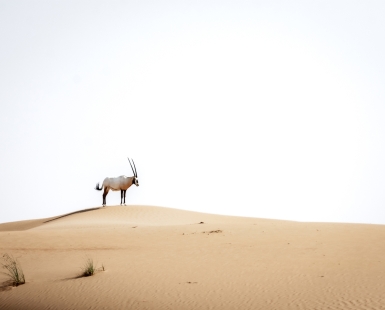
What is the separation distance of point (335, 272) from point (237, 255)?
9.00 ft

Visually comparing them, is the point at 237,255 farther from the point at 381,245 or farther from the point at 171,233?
the point at 171,233

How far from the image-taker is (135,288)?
8359mm

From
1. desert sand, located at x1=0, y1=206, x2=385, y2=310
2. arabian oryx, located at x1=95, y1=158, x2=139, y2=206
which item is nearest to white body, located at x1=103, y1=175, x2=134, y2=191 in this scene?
arabian oryx, located at x1=95, y1=158, x2=139, y2=206

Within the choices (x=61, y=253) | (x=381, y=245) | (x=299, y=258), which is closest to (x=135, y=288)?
(x=299, y=258)

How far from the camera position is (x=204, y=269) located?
957 cm

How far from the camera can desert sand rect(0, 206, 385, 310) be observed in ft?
24.3

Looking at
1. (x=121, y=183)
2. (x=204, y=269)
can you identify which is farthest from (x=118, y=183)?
(x=204, y=269)

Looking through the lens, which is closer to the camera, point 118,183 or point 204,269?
point 204,269

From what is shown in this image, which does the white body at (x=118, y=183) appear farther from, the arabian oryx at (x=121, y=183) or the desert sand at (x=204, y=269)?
the desert sand at (x=204, y=269)

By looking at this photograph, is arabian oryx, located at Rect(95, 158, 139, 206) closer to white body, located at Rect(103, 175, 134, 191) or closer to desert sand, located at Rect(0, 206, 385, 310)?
white body, located at Rect(103, 175, 134, 191)

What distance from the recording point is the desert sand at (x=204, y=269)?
7.42 metres

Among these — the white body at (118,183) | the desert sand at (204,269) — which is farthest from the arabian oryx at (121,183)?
the desert sand at (204,269)

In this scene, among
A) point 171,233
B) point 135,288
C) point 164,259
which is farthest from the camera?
point 171,233

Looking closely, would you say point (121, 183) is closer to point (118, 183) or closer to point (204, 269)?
point (118, 183)
